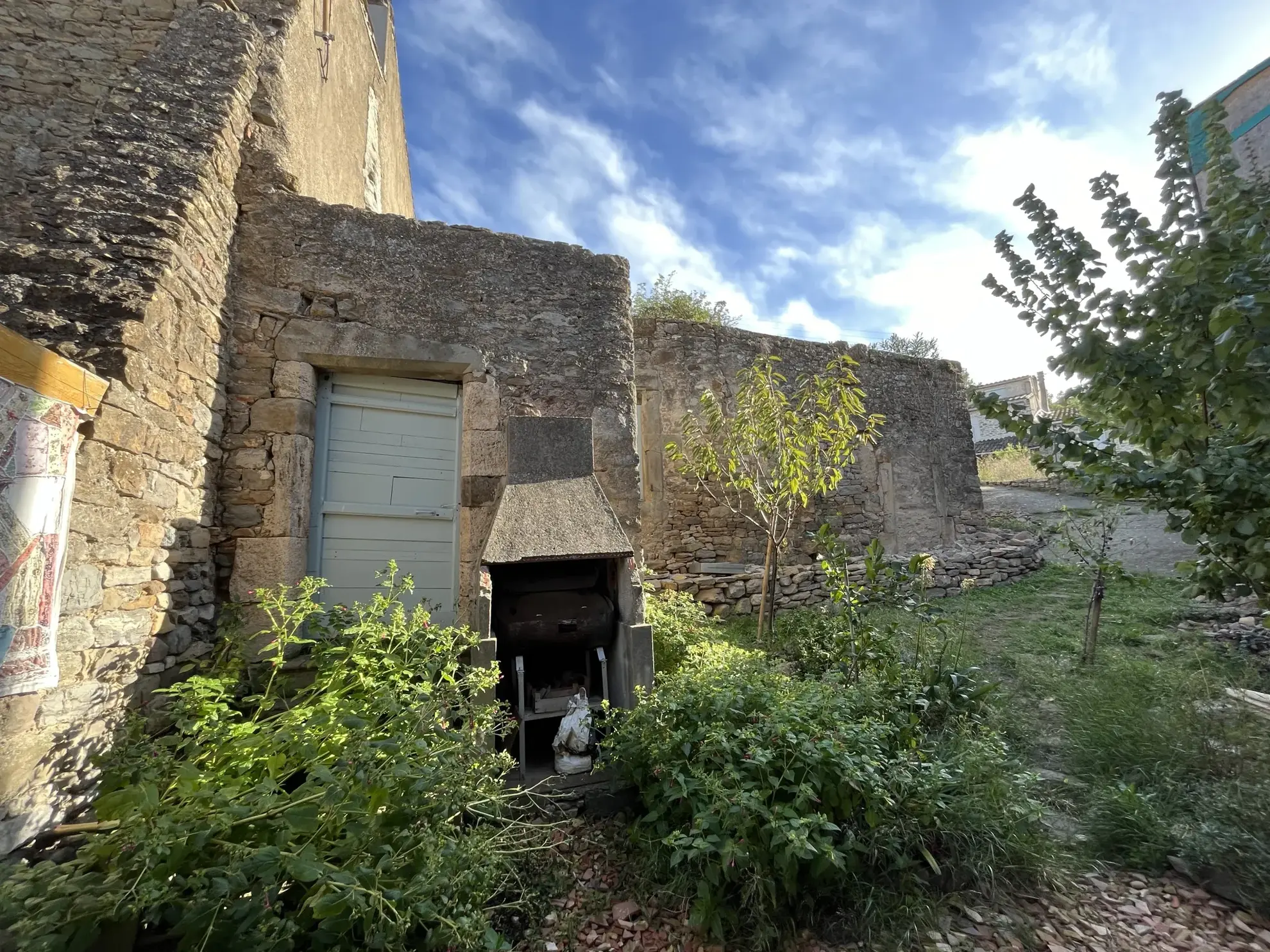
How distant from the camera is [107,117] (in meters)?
3.12

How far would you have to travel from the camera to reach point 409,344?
3.85 metres

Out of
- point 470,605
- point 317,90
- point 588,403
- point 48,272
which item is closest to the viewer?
point 48,272

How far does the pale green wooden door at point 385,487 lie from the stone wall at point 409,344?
14 centimetres

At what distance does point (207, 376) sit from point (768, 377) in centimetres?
471

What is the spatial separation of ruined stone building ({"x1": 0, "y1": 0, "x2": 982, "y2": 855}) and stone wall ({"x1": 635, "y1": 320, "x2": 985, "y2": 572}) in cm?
368

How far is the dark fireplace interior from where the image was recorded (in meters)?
3.20

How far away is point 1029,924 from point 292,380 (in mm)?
4880

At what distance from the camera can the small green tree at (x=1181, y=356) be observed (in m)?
2.00

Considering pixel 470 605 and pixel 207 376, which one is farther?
pixel 470 605

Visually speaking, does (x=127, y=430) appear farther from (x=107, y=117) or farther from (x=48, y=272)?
(x=107, y=117)

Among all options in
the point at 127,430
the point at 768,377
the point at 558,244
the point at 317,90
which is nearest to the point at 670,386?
the point at 768,377

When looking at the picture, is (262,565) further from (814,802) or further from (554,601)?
(814,802)

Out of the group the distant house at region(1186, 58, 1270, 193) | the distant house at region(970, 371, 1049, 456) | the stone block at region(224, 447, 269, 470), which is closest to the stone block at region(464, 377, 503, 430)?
the stone block at region(224, 447, 269, 470)

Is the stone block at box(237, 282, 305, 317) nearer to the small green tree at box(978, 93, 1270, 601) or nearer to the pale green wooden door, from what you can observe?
the pale green wooden door
